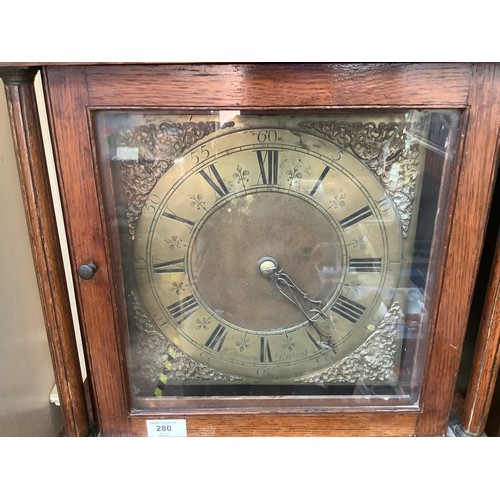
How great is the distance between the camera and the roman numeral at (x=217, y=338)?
2.78 feet

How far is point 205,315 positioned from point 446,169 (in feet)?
1.44

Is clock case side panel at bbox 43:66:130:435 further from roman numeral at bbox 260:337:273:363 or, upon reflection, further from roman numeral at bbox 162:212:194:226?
roman numeral at bbox 260:337:273:363

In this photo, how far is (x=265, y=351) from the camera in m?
0.87

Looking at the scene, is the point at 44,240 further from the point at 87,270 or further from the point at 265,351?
the point at 265,351

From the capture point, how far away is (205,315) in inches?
33.0

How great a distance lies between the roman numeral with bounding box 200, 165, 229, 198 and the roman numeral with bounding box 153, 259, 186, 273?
131 millimetres

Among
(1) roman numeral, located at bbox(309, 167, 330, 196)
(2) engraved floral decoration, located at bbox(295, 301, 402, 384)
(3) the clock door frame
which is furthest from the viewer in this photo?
(2) engraved floral decoration, located at bbox(295, 301, 402, 384)

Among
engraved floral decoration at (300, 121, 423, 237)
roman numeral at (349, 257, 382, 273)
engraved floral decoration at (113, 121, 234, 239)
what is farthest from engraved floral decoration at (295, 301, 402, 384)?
engraved floral decoration at (113, 121, 234, 239)

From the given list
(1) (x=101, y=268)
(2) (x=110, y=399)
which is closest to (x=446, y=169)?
(1) (x=101, y=268)

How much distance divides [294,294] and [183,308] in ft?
0.61

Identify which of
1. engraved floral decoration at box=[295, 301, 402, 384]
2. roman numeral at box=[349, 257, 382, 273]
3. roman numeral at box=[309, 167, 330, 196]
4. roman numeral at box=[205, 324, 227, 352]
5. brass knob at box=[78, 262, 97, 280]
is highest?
roman numeral at box=[309, 167, 330, 196]

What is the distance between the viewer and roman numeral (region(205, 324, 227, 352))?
848 mm
